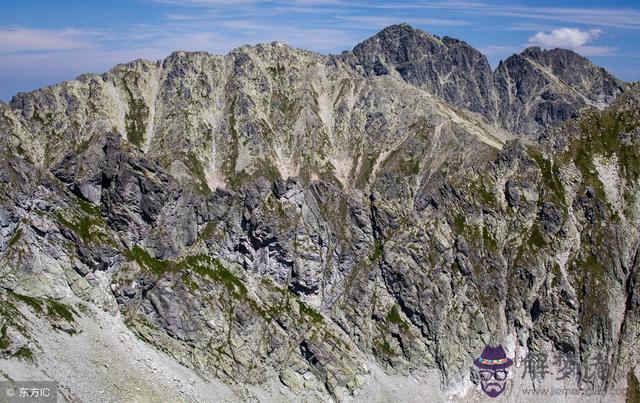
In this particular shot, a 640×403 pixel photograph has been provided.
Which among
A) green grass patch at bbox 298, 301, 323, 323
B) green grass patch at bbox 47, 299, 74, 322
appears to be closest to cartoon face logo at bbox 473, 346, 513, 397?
green grass patch at bbox 298, 301, 323, 323

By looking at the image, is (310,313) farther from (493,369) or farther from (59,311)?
(59,311)

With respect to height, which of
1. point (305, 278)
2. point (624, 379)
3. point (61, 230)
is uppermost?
point (61, 230)

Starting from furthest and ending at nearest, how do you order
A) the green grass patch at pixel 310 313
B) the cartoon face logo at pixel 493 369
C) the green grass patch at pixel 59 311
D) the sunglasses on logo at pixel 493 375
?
1. the green grass patch at pixel 310 313
2. the sunglasses on logo at pixel 493 375
3. the cartoon face logo at pixel 493 369
4. the green grass patch at pixel 59 311

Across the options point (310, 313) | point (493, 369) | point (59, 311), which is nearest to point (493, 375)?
point (493, 369)

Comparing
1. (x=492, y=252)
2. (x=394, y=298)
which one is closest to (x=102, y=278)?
(x=394, y=298)

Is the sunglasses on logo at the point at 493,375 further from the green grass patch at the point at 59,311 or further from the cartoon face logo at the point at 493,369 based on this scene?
the green grass patch at the point at 59,311

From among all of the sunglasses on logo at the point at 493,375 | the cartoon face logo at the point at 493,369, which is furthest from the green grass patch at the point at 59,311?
the sunglasses on logo at the point at 493,375

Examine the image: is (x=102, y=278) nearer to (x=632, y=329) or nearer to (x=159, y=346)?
(x=159, y=346)

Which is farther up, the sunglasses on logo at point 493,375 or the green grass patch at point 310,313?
the green grass patch at point 310,313

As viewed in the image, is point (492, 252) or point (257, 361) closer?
point (257, 361)
